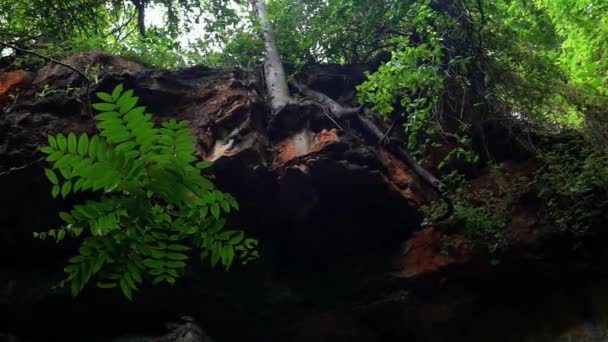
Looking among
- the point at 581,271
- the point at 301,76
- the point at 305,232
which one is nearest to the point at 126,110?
the point at 305,232

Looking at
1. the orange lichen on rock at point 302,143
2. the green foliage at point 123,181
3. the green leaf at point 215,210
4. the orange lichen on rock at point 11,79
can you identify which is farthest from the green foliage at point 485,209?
the orange lichen on rock at point 11,79

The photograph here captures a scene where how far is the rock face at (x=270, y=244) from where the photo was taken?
530 cm

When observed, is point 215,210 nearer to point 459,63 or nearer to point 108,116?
point 108,116

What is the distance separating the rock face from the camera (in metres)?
5.30

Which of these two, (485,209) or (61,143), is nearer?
(61,143)

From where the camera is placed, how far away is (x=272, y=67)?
287 inches

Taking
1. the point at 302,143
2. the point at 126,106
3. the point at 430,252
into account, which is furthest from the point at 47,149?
the point at 430,252

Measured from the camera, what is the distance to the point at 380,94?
6289 mm

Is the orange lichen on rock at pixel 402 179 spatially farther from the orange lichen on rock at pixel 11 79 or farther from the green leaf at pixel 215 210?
the orange lichen on rock at pixel 11 79

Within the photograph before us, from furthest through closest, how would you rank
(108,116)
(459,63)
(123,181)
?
(459,63)
(108,116)
(123,181)

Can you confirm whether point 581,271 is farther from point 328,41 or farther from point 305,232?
point 328,41

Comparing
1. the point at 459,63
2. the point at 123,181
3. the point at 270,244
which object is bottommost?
the point at 270,244

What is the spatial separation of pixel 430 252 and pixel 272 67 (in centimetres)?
347

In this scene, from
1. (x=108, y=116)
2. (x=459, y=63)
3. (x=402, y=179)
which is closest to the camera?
(x=108, y=116)
